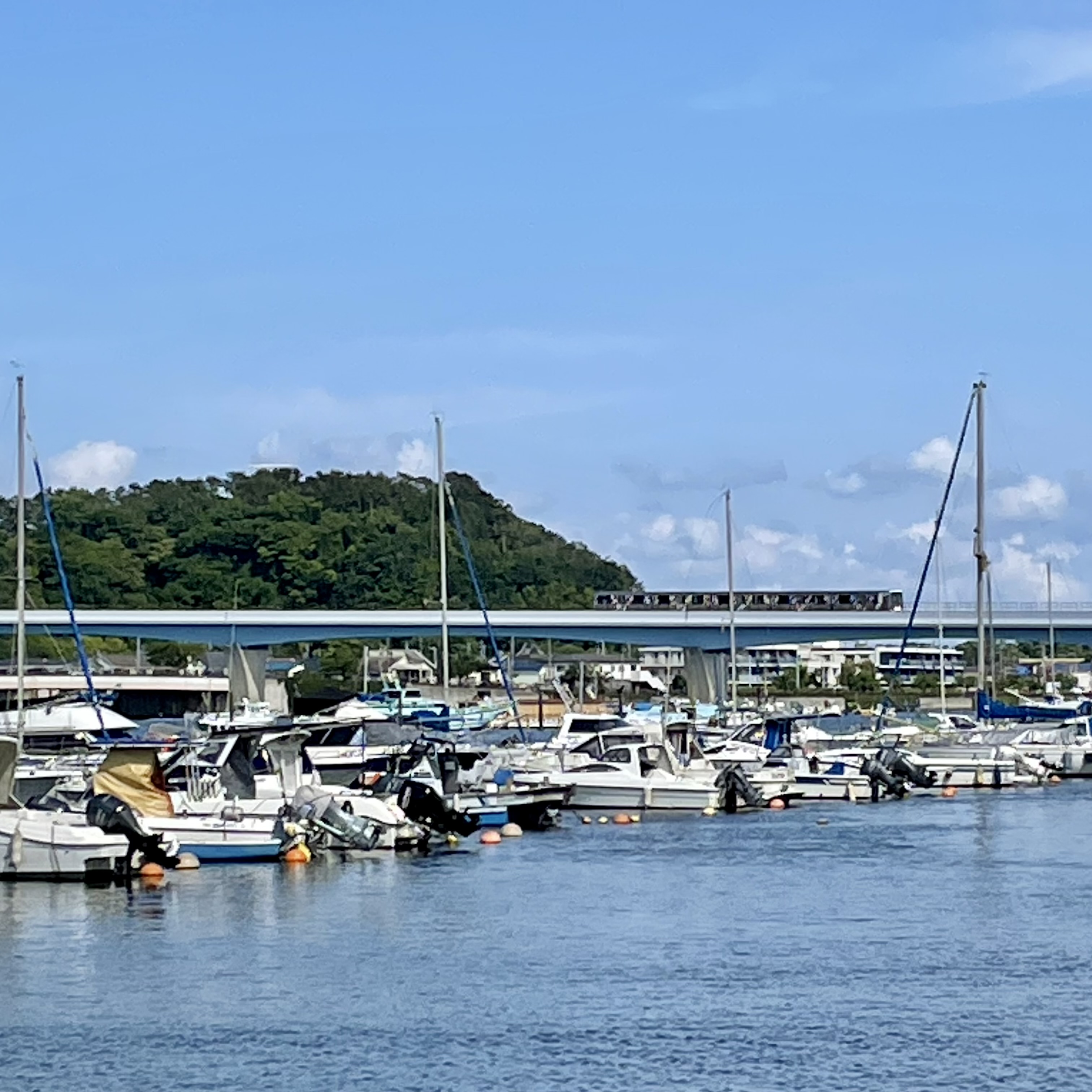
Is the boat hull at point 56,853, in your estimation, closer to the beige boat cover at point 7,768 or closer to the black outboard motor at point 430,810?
the beige boat cover at point 7,768

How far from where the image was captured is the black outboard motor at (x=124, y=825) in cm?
4741

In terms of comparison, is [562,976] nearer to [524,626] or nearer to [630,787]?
[630,787]

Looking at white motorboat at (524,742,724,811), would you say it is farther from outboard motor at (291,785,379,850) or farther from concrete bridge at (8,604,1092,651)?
concrete bridge at (8,604,1092,651)

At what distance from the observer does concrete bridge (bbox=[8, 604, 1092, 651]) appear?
15512cm

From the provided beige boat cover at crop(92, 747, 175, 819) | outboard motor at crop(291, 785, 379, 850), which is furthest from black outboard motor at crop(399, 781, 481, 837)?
beige boat cover at crop(92, 747, 175, 819)

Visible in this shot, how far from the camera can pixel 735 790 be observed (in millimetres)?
69500

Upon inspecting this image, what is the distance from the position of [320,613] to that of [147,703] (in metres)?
18.0

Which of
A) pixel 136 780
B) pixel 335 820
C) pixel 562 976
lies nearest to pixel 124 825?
pixel 136 780

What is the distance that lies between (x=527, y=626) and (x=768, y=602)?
1874 cm

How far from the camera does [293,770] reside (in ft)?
183

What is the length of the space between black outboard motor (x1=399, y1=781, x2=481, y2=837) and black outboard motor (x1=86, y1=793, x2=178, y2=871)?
8230mm

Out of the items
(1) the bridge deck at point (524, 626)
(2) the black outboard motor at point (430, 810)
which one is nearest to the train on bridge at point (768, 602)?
(1) the bridge deck at point (524, 626)

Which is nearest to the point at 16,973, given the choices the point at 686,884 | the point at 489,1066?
the point at 489,1066

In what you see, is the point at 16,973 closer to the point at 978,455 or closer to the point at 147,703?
the point at 978,455
